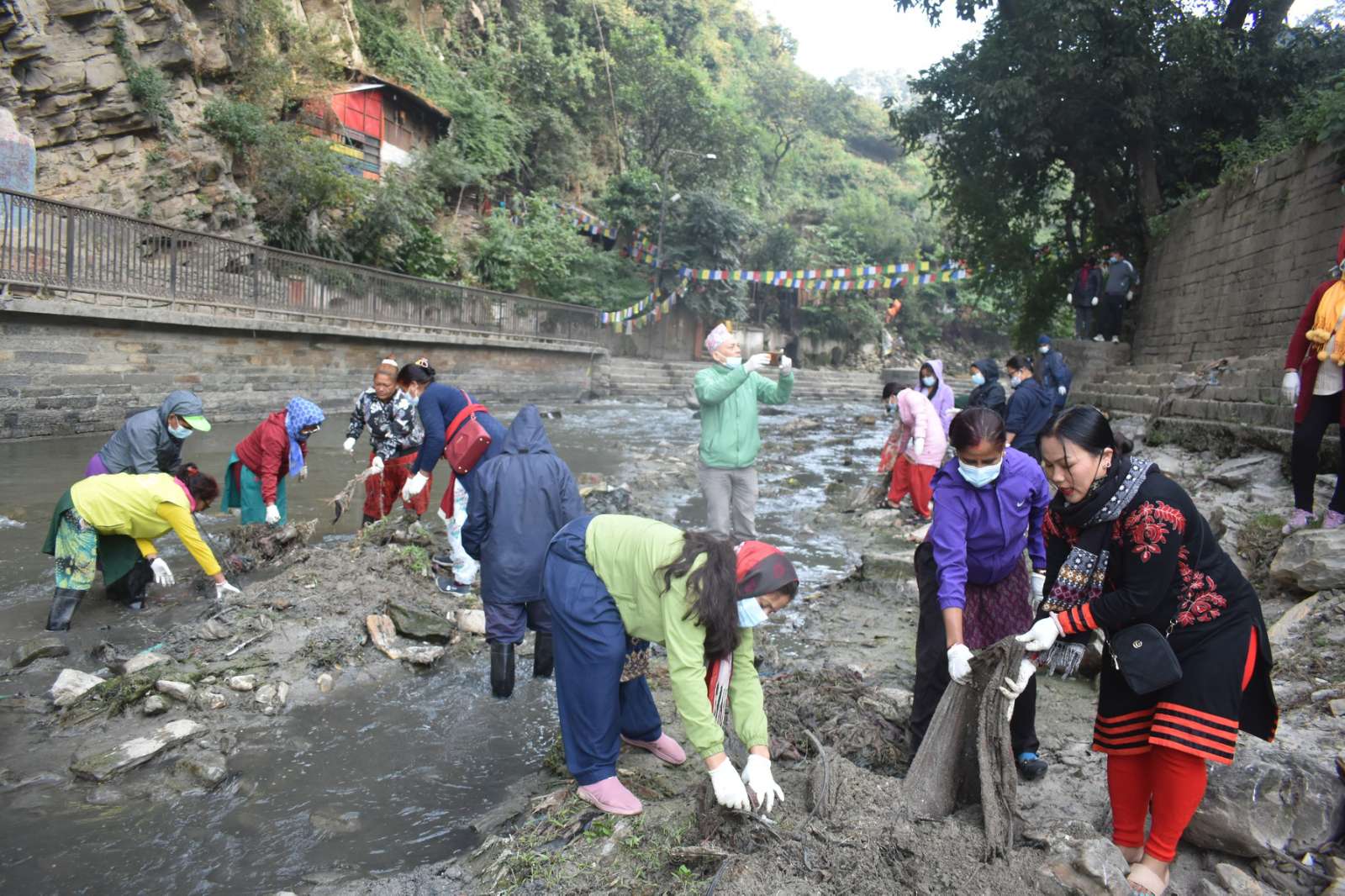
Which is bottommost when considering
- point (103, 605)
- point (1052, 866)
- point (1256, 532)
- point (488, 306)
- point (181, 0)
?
point (103, 605)

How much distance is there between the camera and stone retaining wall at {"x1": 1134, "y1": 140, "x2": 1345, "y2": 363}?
8602mm

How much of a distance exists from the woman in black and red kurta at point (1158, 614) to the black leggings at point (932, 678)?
633 mm

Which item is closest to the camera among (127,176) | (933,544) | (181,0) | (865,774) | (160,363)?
(865,774)

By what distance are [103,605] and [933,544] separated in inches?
197

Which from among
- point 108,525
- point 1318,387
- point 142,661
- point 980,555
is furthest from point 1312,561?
Answer: point 108,525

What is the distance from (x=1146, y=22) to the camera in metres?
12.8

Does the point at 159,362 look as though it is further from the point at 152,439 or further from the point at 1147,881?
the point at 1147,881

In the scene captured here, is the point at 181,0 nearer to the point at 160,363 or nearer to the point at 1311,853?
the point at 160,363

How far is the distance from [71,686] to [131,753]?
2.70ft

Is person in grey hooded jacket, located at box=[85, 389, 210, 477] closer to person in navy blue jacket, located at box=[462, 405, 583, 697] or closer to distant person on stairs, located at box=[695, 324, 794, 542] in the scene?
person in navy blue jacket, located at box=[462, 405, 583, 697]

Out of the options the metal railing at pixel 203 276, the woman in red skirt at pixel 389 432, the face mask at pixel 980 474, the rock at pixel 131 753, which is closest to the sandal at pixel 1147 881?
the face mask at pixel 980 474


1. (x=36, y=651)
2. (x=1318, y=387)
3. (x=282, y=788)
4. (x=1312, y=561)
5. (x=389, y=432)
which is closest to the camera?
(x=282, y=788)

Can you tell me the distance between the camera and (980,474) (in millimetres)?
2777

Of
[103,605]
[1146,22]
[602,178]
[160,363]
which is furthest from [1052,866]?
Answer: [602,178]
